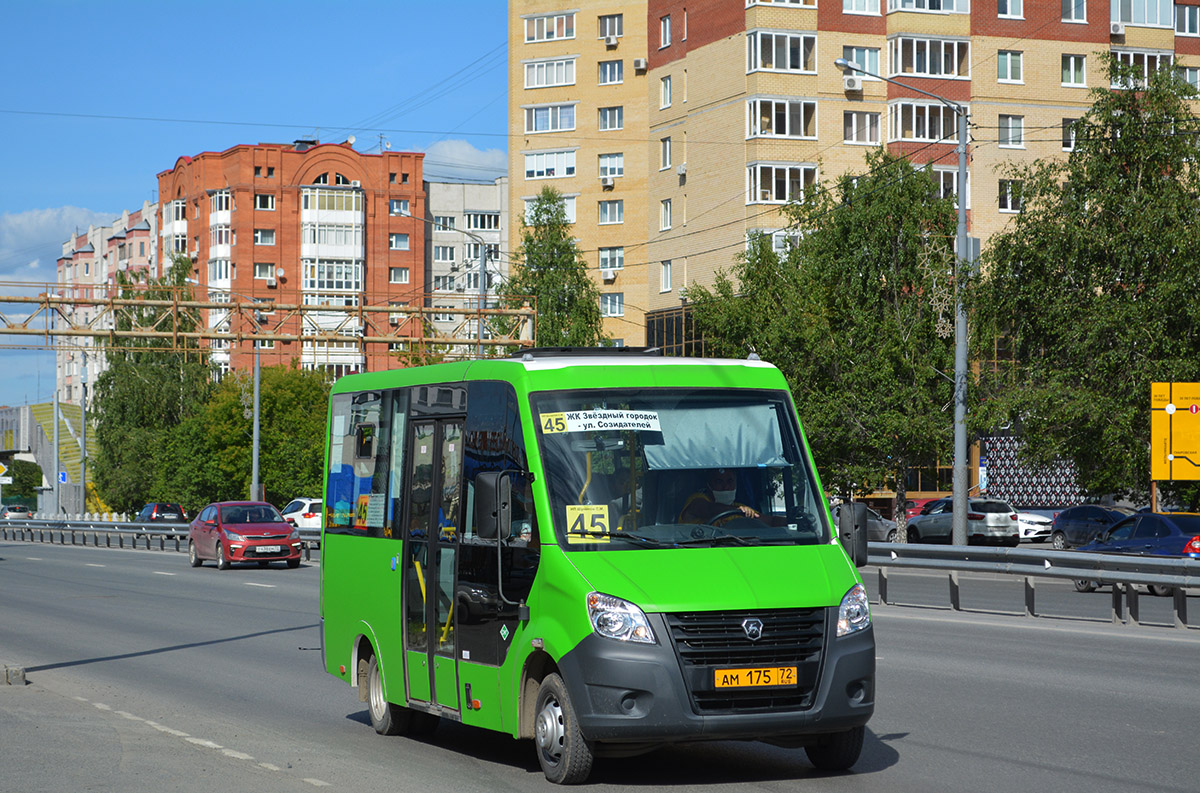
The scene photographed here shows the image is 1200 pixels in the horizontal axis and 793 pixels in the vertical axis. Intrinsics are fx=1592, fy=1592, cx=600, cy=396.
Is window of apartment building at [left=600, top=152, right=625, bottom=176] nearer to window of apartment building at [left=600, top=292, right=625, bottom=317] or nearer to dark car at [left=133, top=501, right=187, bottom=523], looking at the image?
window of apartment building at [left=600, top=292, right=625, bottom=317]

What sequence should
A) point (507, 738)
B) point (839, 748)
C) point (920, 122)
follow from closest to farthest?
point (839, 748) < point (507, 738) < point (920, 122)

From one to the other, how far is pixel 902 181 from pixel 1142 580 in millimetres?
22320

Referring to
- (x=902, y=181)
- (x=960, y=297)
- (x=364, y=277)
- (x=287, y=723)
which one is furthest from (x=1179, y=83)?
(x=364, y=277)

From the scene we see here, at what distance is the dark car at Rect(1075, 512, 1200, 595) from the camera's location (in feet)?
88.5

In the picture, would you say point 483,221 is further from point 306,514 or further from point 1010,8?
point 306,514

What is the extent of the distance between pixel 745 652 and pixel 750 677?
0.13 m

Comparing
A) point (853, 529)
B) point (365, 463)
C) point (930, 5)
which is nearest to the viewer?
point (853, 529)

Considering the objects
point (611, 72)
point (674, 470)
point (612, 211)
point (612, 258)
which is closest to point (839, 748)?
point (674, 470)

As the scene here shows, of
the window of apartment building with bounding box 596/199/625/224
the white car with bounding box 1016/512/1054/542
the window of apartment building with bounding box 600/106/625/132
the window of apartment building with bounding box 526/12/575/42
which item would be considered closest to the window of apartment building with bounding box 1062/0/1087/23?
the window of apartment building with bounding box 600/106/625/132

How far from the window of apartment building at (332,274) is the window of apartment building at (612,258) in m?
28.4

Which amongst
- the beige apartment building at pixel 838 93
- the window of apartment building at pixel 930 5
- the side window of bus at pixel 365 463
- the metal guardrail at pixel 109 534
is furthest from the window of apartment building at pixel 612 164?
the side window of bus at pixel 365 463

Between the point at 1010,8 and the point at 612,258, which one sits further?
the point at 612,258

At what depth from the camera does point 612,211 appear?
87.8 m

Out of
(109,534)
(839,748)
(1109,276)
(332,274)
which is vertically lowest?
(109,534)
